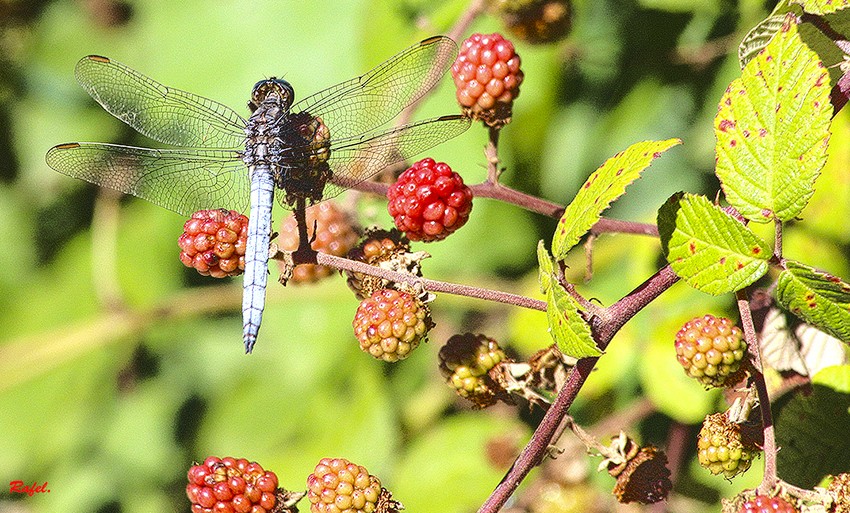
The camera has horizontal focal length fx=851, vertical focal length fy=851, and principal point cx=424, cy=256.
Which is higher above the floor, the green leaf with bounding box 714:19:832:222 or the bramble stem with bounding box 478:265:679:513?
the green leaf with bounding box 714:19:832:222

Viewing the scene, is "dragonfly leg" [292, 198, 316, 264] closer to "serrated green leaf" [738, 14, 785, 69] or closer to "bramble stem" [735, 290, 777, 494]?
"bramble stem" [735, 290, 777, 494]

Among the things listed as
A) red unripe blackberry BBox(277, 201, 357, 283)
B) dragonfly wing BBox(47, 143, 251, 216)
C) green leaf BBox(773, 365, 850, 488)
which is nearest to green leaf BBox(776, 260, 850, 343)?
green leaf BBox(773, 365, 850, 488)

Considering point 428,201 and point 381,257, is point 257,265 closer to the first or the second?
point 381,257

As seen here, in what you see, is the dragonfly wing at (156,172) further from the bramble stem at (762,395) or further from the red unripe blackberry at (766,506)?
the red unripe blackberry at (766,506)

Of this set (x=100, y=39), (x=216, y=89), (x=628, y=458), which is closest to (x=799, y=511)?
(x=628, y=458)

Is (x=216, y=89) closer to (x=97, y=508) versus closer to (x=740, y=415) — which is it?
(x=97, y=508)
